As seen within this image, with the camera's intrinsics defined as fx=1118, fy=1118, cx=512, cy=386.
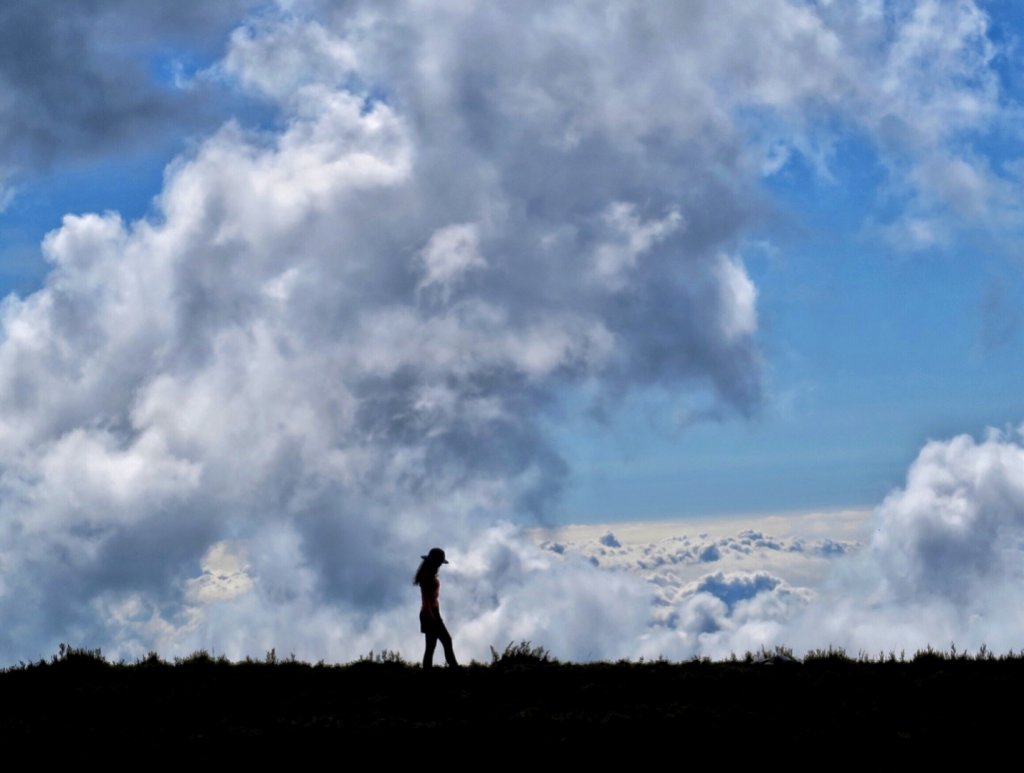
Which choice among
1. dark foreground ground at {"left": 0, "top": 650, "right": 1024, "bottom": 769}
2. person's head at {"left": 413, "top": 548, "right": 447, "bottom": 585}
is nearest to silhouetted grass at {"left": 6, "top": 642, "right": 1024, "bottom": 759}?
dark foreground ground at {"left": 0, "top": 650, "right": 1024, "bottom": 769}

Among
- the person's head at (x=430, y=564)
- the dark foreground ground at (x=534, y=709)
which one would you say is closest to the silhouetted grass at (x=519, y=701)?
the dark foreground ground at (x=534, y=709)

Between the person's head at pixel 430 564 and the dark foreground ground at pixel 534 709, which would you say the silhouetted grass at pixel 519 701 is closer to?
the dark foreground ground at pixel 534 709

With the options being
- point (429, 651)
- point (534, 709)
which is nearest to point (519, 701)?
point (534, 709)

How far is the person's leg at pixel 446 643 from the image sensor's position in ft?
76.1

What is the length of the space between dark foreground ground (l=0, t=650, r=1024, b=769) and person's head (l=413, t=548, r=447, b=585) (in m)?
1.97

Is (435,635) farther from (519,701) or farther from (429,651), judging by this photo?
(519,701)

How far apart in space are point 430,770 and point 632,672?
7.43 metres

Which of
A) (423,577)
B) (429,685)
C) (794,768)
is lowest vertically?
(794,768)

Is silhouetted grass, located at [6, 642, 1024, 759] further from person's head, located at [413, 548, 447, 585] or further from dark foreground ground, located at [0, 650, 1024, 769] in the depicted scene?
person's head, located at [413, 548, 447, 585]

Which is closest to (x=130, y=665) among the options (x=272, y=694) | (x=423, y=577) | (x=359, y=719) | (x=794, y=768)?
(x=272, y=694)

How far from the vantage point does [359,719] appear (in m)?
18.0

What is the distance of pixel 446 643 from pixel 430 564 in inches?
66.9

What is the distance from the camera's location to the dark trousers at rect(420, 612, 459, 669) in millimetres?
22789

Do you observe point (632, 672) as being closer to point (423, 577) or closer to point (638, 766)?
point (423, 577)
